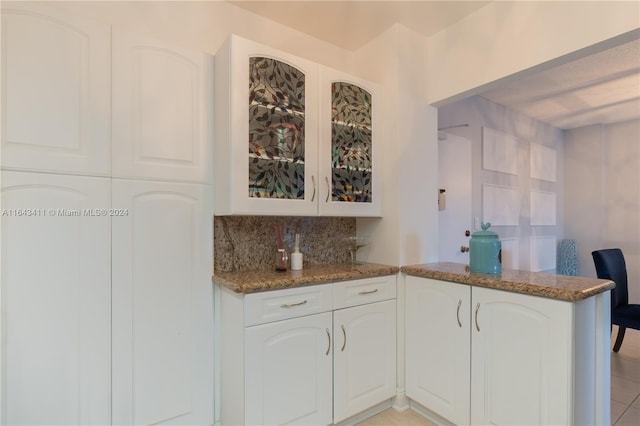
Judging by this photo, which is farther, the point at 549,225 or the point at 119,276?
the point at 549,225

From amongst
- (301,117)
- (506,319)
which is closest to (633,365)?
(506,319)

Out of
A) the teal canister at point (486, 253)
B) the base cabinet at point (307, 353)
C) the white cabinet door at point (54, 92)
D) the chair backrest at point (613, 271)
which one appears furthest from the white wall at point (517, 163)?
the white cabinet door at point (54, 92)

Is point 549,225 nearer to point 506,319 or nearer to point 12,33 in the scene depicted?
point 506,319

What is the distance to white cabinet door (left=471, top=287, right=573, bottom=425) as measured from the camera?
1373mm

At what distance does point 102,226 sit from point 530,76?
283 cm

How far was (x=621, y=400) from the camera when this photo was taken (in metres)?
2.20

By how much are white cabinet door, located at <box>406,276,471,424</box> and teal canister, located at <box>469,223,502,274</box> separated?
18 cm

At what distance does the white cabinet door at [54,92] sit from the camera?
130 cm

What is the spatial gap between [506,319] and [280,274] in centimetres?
117

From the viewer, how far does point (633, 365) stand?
2676 millimetres

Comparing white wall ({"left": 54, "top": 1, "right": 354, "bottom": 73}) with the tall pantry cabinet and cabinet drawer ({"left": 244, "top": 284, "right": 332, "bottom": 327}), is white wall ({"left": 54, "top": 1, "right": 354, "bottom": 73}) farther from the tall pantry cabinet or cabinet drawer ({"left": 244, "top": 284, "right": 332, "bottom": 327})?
cabinet drawer ({"left": 244, "top": 284, "right": 332, "bottom": 327})

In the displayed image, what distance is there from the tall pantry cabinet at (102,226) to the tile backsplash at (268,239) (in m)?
0.13

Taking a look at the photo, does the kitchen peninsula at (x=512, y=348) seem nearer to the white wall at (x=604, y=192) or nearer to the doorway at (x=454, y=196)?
the doorway at (x=454, y=196)

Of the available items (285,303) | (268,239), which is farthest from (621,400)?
(268,239)
